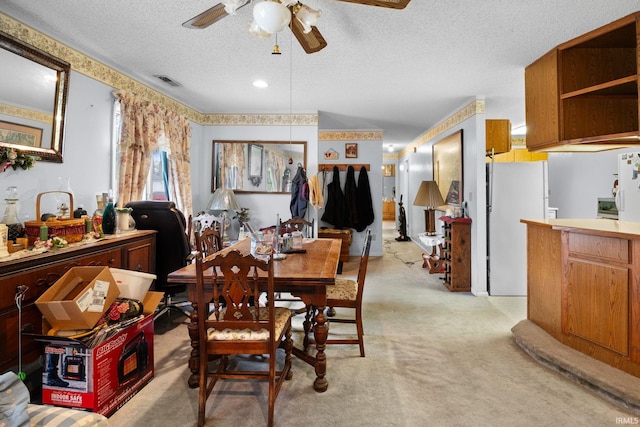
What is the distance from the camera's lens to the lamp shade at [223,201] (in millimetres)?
4461

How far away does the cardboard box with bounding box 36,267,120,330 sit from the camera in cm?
169

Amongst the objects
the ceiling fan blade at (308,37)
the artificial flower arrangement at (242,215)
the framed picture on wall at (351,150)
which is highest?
the framed picture on wall at (351,150)

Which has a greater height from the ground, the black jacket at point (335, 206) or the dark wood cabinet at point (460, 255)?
the black jacket at point (335, 206)

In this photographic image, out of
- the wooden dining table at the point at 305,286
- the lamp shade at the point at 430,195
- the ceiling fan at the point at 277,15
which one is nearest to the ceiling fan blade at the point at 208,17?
the ceiling fan at the point at 277,15

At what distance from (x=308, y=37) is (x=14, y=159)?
1.97 metres

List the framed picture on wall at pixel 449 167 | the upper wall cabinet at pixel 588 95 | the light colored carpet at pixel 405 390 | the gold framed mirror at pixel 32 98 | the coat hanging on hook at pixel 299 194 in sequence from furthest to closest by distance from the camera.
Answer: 1. the coat hanging on hook at pixel 299 194
2. the framed picture on wall at pixel 449 167
3. the upper wall cabinet at pixel 588 95
4. the gold framed mirror at pixel 32 98
5. the light colored carpet at pixel 405 390

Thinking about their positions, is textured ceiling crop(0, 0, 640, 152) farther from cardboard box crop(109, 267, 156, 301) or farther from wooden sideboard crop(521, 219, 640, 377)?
cardboard box crop(109, 267, 156, 301)

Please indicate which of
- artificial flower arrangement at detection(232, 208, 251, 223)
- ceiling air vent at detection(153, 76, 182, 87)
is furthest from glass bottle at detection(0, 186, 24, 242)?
artificial flower arrangement at detection(232, 208, 251, 223)

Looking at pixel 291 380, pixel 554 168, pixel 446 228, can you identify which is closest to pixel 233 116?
pixel 446 228

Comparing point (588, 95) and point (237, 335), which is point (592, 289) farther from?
point (237, 335)

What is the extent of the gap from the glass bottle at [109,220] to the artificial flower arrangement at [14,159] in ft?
1.72

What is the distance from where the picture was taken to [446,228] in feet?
14.2

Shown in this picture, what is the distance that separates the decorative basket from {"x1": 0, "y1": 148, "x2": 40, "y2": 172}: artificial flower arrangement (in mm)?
242

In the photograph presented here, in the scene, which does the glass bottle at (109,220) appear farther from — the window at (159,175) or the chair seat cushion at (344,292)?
the chair seat cushion at (344,292)
